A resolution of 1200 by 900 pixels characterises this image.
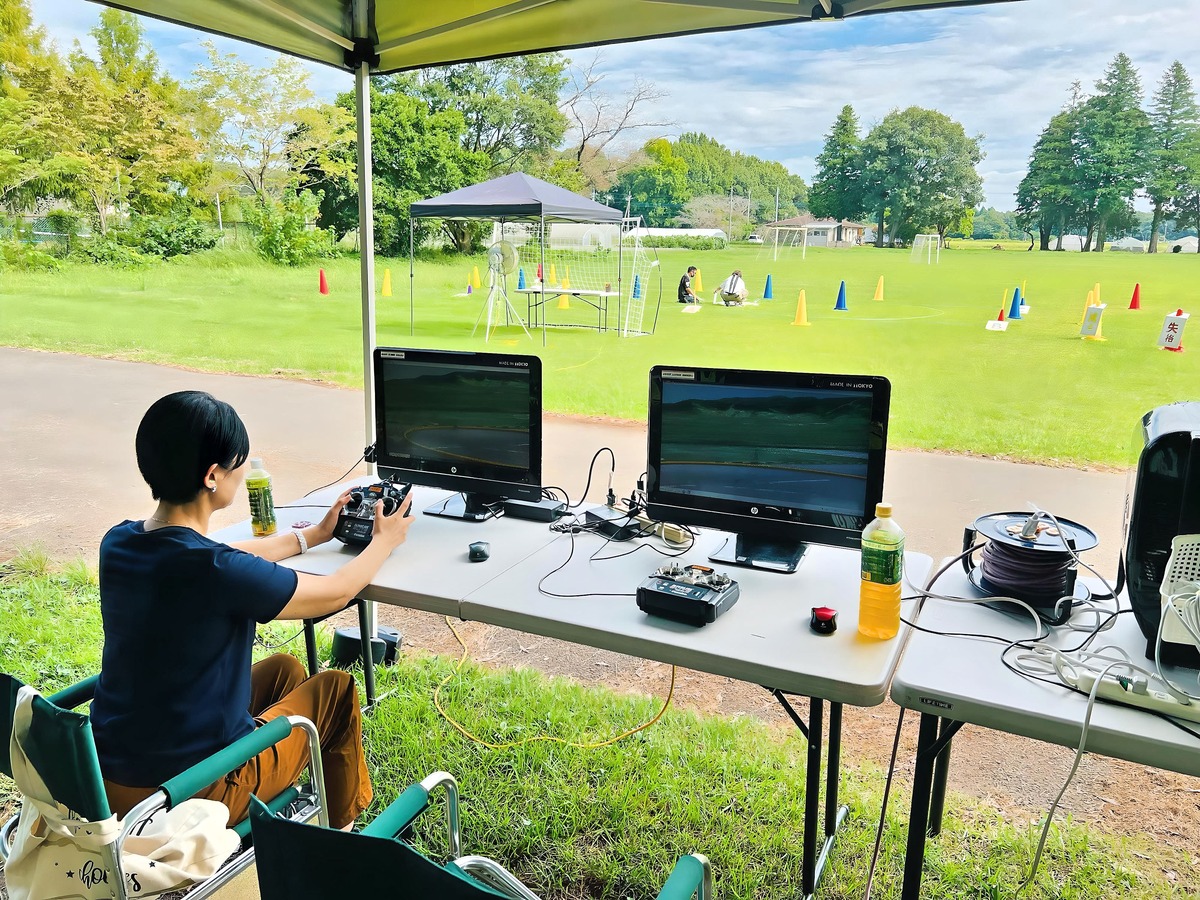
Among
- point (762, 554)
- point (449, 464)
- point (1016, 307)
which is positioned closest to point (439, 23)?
point (449, 464)

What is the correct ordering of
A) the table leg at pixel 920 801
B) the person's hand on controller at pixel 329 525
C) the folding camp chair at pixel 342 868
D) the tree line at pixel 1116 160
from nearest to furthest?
the folding camp chair at pixel 342 868
the table leg at pixel 920 801
the person's hand on controller at pixel 329 525
the tree line at pixel 1116 160

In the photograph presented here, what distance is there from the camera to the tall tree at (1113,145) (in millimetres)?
7363

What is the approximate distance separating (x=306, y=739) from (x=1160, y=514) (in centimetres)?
170

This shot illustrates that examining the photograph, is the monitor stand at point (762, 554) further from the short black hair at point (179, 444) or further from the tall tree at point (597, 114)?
the tall tree at point (597, 114)

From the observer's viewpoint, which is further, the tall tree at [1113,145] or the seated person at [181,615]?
the tall tree at [1113,145]

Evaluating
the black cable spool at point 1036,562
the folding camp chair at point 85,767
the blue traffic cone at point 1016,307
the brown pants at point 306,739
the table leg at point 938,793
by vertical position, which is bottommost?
the table leg at point 938,793

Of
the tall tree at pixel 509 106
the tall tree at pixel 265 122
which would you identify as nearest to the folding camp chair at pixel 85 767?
the tall tree at pixel 265 122

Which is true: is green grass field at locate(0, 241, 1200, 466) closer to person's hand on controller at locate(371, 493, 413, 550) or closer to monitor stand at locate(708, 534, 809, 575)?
monitor stand at locate(708, 534, 809, 575)

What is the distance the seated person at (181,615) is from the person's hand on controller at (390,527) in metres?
0.41

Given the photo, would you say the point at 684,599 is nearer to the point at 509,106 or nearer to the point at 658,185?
the point at 658,185

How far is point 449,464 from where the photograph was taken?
92.1 inches

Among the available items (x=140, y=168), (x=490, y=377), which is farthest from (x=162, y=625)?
(x=140, y=168)

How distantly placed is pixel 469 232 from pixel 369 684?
954 centimetres

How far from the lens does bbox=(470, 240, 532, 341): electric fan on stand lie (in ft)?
33.6
